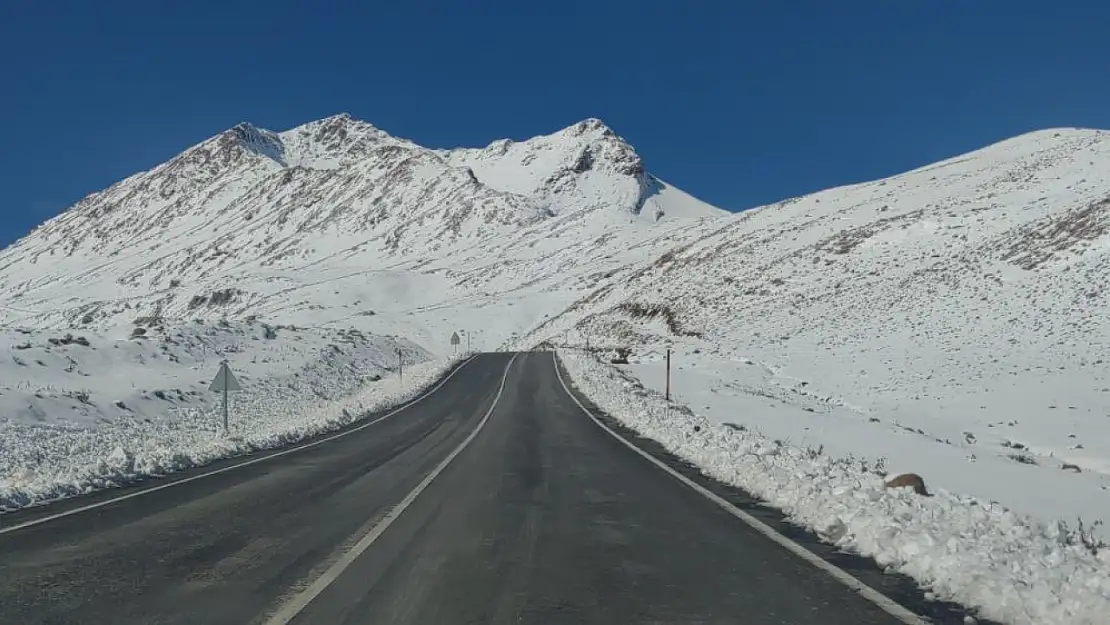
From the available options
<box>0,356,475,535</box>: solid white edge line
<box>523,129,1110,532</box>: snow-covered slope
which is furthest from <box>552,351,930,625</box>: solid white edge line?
Answer: <box>0,356,475,535</box>: solid white edge line

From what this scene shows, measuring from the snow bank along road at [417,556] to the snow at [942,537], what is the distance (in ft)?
2.24

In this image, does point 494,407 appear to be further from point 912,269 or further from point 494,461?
point 912,269

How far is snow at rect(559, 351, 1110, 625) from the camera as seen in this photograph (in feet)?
17.9

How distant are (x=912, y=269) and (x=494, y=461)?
50.0 metres

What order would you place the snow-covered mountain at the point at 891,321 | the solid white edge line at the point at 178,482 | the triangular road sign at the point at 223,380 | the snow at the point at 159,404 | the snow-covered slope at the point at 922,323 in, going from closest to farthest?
the solid white edge line at the point at 178,482
the snow at the point at 159,404
the triangular road sign at the point at 223,380
the snow-covered slope at the point at 922,323
the snow-covered mountain at the point at 891,321

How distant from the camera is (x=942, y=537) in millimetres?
7094

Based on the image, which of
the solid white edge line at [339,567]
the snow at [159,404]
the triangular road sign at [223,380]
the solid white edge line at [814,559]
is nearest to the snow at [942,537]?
the solid white edge line at [814,559]

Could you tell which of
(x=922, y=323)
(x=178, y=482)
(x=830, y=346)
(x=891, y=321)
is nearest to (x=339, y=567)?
(x=178, y=482)

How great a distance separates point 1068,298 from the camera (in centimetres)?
4125

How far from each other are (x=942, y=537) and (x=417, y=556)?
14.8 ft

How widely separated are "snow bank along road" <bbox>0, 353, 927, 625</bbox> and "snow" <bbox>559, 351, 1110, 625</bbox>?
0.68 metres

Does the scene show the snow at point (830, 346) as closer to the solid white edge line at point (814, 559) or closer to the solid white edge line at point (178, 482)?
the solid white edge line at point (814, 559)

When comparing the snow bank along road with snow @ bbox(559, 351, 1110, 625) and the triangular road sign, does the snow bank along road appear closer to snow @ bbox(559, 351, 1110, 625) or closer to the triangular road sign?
snow @ bbox(559, 351, 1110, 625)

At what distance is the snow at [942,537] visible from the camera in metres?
Result: 5.46
